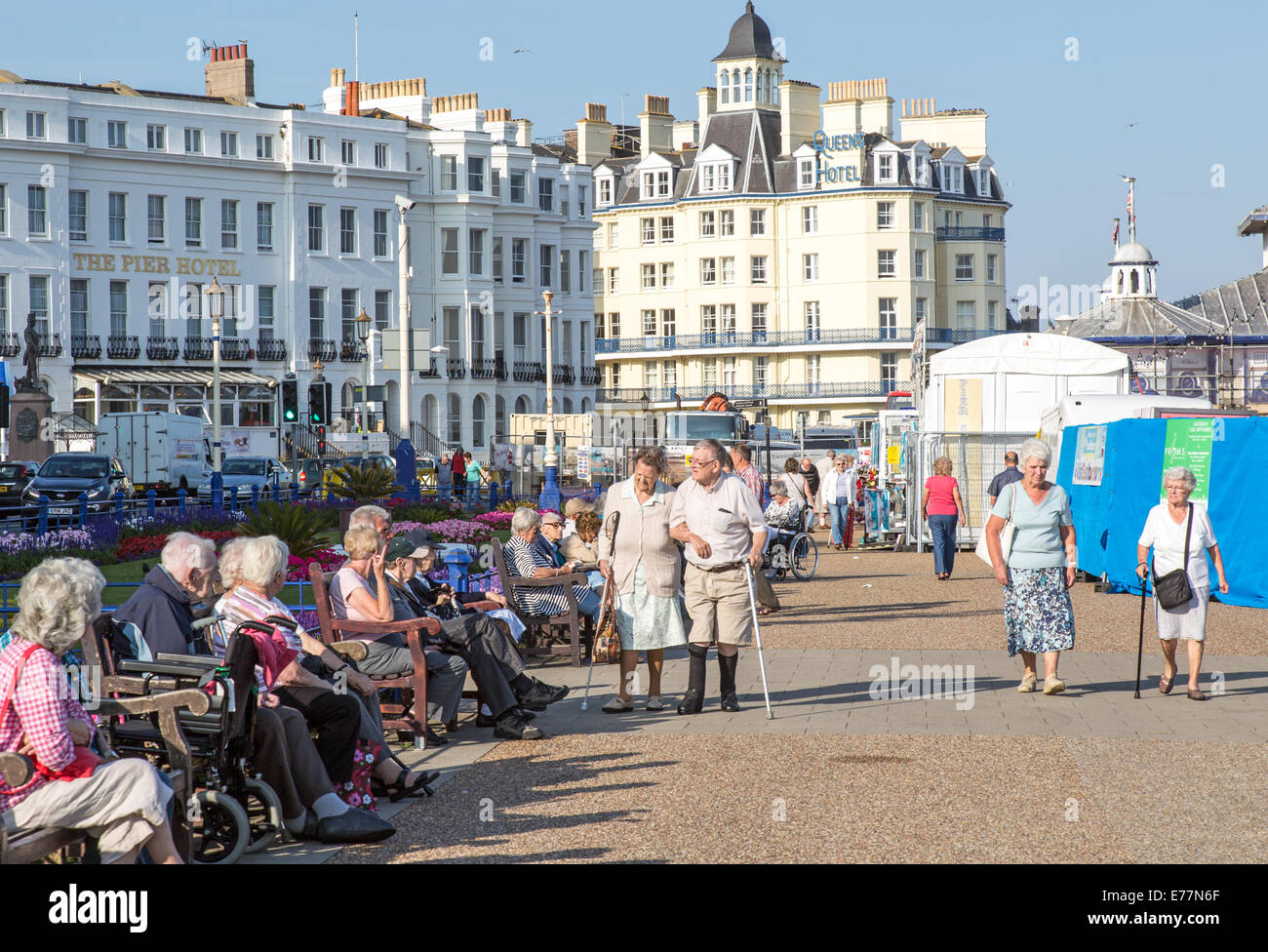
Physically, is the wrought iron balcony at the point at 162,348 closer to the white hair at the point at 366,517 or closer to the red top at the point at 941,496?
the red top at the point at 941,496

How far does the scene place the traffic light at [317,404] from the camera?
108 feet

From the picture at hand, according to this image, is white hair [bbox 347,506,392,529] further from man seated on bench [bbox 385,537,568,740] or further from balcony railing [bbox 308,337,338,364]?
balcony railing [bbox 308,337,338,364]

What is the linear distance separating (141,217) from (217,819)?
2325 inches

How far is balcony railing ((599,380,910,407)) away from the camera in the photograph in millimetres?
85500

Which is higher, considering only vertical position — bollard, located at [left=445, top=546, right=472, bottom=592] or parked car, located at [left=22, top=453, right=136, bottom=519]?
parked car, located at [left=22, top=453, right=136, bottom=519]

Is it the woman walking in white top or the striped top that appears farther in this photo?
the striped top

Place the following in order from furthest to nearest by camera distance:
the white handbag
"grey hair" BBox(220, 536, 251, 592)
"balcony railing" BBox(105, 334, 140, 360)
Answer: "balcony railing" BBox(105, 334, 140, 360)
the white handbag
"grey hair" BBox(220, 536, 251, 592)

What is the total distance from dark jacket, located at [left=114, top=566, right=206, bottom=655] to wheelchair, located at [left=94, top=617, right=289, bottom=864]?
10.9 inches

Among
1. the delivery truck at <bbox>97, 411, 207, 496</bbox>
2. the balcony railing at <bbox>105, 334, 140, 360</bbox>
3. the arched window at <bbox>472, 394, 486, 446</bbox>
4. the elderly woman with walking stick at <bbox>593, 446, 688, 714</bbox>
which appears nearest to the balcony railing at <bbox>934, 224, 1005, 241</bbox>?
the arched window at <bbox>472, 394, 486, 446</bbox>

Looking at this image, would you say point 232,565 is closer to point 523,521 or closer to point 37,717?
point 37,717

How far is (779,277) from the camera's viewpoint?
3477 inches

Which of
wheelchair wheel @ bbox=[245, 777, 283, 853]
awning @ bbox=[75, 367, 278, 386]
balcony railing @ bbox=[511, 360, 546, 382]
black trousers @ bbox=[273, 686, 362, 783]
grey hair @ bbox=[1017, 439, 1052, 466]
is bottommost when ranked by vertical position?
wheelchair wheel @ bbox=[245, 777, 283, 853]

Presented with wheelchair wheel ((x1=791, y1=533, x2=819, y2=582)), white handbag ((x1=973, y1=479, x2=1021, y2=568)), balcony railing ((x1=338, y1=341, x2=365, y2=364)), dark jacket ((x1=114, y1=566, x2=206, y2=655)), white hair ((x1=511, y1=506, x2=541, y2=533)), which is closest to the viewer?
dark jacket ((x1=114, y1=566, x2=206, y2=655))

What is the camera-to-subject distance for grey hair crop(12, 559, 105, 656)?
19.0ft
